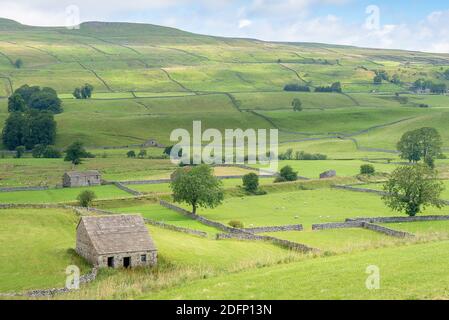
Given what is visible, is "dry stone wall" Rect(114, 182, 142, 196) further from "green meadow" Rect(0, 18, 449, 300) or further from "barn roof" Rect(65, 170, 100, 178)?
"barn roof" Rect(65, 170, 100, 178)

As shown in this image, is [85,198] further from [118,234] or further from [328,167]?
[328,167]

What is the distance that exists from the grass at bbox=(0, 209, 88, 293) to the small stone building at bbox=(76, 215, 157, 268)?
1153mm

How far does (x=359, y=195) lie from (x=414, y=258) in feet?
184

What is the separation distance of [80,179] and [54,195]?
35.5ft

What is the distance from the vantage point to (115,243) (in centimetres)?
4678

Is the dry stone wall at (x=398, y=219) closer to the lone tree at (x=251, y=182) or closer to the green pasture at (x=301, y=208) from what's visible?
the green pasture at (x=301, y=208)

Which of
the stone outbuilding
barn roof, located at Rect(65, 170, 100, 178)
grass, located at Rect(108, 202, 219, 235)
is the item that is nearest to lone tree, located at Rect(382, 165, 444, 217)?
grass, located at Rect(108, 202, 219, 235)

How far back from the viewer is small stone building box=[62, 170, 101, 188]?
324 ft

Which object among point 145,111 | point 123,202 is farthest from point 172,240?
point 145,111

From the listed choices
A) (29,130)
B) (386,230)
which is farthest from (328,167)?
(29,130)

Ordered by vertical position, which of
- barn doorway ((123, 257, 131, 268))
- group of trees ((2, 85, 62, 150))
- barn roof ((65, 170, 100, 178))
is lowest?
barn doorway ((123, 257, 131, 268))

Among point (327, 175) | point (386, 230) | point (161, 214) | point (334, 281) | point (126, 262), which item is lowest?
point (126, 262)

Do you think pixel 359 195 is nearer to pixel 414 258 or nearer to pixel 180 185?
pixel 180 185

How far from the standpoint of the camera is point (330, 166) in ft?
392
